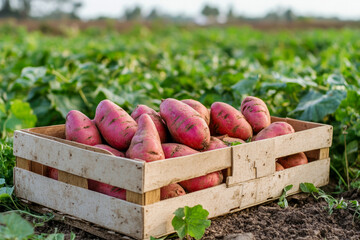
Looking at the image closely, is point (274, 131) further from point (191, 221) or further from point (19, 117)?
point (19, 117)

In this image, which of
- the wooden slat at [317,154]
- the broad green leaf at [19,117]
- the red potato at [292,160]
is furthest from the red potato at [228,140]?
the broad green leaf at [19,117]

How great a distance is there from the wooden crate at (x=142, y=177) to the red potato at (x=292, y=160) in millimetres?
51

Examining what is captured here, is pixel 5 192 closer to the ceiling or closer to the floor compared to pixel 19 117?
closer to the floor

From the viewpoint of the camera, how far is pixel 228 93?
4.09m

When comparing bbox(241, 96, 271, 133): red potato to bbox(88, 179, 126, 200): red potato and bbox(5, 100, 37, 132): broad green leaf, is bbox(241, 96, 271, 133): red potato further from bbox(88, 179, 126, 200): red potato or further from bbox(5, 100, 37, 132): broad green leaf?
bbox(5, 100, 37, 132): broad green leaf

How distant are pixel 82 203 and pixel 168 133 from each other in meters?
0.65

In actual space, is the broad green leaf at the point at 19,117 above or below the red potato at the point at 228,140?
below

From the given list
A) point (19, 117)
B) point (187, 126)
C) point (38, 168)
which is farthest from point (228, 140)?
point (19, 117)

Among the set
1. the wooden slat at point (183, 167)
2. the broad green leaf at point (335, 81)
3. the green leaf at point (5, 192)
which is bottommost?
the green leaf at point (5, 192)

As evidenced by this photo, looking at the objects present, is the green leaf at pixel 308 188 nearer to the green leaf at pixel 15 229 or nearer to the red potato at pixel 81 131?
the red potato at pixel 81 131

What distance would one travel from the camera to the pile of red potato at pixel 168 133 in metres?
2.30

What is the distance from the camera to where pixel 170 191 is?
229cm

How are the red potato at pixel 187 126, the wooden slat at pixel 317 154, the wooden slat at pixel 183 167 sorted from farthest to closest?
the wooden slat at pixel 317 154 → the red potato at pixel 187 126 → the wooden slat at pixel 183 167

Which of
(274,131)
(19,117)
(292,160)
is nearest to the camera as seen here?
(274,131)
